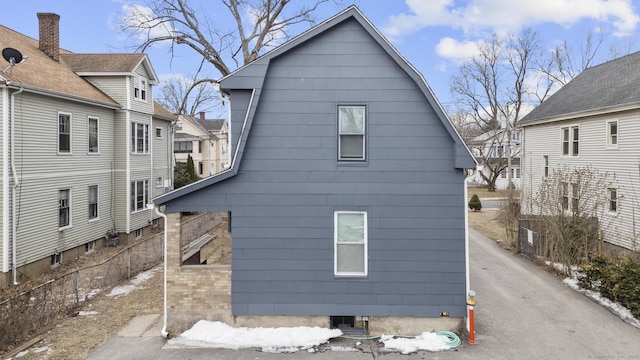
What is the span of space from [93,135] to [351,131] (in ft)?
46.5

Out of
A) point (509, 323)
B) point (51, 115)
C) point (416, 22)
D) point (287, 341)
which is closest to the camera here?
point (287, 341)

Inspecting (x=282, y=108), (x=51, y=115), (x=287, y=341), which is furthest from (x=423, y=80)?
(x=51, y=115)

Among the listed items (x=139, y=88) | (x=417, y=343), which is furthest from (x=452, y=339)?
(x=139, y=88)

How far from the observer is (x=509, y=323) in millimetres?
9000

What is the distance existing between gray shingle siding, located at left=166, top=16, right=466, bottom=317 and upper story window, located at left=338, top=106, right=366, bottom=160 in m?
0.16

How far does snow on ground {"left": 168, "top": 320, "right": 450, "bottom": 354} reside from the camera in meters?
7.73

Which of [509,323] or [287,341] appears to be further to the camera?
[509,323]

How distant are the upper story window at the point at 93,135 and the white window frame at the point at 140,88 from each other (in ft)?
9.86

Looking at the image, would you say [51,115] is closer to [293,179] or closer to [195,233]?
[195,233]

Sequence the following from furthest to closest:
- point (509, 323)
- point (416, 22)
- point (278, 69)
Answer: point (416, 22), point (509, 323), point (278, 69)

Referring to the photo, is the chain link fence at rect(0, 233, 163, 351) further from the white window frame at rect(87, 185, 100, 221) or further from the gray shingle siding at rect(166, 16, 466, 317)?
the white window frame at rect(87, 185, 100, 221)

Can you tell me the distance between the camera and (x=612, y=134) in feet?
53.7

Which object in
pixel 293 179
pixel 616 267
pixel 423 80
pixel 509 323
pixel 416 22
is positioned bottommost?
pixel 509 323

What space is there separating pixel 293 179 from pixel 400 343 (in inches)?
158
